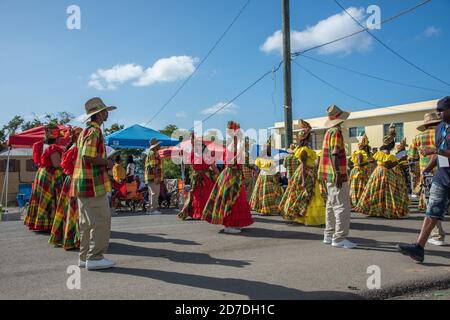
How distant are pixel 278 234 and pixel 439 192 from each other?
3.24m

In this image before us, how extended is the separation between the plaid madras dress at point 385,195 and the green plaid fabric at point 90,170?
23.4 ft

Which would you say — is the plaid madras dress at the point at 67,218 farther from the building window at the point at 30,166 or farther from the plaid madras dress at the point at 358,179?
the building window at the point at 30,166

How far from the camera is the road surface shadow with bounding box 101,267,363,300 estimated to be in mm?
4199

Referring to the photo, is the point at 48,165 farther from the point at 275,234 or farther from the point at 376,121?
the point at 376,121

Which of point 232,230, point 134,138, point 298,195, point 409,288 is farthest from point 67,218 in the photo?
point 134,138

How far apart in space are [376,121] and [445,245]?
94.5 ft

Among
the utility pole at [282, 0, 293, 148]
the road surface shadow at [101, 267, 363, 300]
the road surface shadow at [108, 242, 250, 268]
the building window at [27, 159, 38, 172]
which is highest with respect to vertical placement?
the utility pole at [282, 0, 293, 148]

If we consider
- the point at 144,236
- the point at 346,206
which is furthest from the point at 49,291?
the point at 346,206

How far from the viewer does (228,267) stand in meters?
5.45

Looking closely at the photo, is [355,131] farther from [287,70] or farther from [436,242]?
[436,242]

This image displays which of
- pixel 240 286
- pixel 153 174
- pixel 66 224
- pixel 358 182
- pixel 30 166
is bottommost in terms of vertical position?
pixel 240 286

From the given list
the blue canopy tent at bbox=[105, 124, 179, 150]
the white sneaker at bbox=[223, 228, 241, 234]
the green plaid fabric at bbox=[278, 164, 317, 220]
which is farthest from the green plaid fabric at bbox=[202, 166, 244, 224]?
the blue canopy tent at bbox=[105, 124, 179, 150]

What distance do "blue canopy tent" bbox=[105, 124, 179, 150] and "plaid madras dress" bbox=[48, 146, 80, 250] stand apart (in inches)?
300

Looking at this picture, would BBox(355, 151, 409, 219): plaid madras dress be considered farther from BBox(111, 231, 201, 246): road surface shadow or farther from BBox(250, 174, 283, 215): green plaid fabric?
BBox(111, 231, 201, 246): road surface shadow
